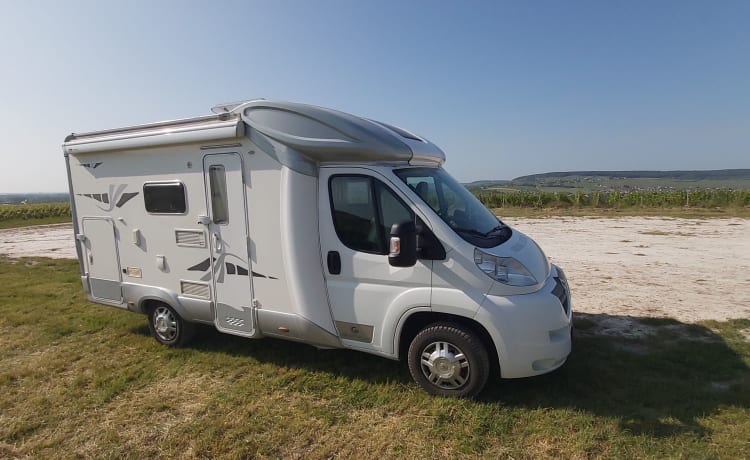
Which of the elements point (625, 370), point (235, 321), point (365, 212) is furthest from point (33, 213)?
point (625, 370)

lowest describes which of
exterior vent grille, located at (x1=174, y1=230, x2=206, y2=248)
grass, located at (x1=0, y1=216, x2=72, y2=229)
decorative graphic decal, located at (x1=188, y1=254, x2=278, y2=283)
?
grass, located at (x1=0, y1=216, x2=72, y2=229)

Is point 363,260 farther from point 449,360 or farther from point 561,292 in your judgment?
point 561,292

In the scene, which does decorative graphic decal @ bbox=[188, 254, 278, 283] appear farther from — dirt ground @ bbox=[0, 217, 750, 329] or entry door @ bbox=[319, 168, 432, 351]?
dirt ground @ bbox=[0, 217, 750, 329]

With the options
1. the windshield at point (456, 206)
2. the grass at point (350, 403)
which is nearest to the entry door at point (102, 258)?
the grass at point (350, 403)

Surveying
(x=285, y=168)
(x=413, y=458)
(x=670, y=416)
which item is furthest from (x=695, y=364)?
(x=285, y=168)

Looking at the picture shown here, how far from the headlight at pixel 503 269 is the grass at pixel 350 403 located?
3.82 feet

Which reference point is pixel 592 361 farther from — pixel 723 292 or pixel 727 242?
pixel 727 242

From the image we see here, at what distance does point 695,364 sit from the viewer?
4430 millimetres

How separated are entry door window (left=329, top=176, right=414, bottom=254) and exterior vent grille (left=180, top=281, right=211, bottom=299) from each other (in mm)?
1929

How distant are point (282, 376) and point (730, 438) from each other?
4013 mm

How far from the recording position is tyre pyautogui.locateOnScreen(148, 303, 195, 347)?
17.1 ft

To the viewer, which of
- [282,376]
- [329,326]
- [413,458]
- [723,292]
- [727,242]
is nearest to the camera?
[413,458]

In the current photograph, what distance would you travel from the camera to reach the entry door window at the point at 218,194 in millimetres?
4440

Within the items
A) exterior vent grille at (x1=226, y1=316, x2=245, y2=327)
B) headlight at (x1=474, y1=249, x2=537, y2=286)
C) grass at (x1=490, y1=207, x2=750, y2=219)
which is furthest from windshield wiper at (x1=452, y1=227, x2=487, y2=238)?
grass at (x1=490, y1=207, x2=750, y2=219)
